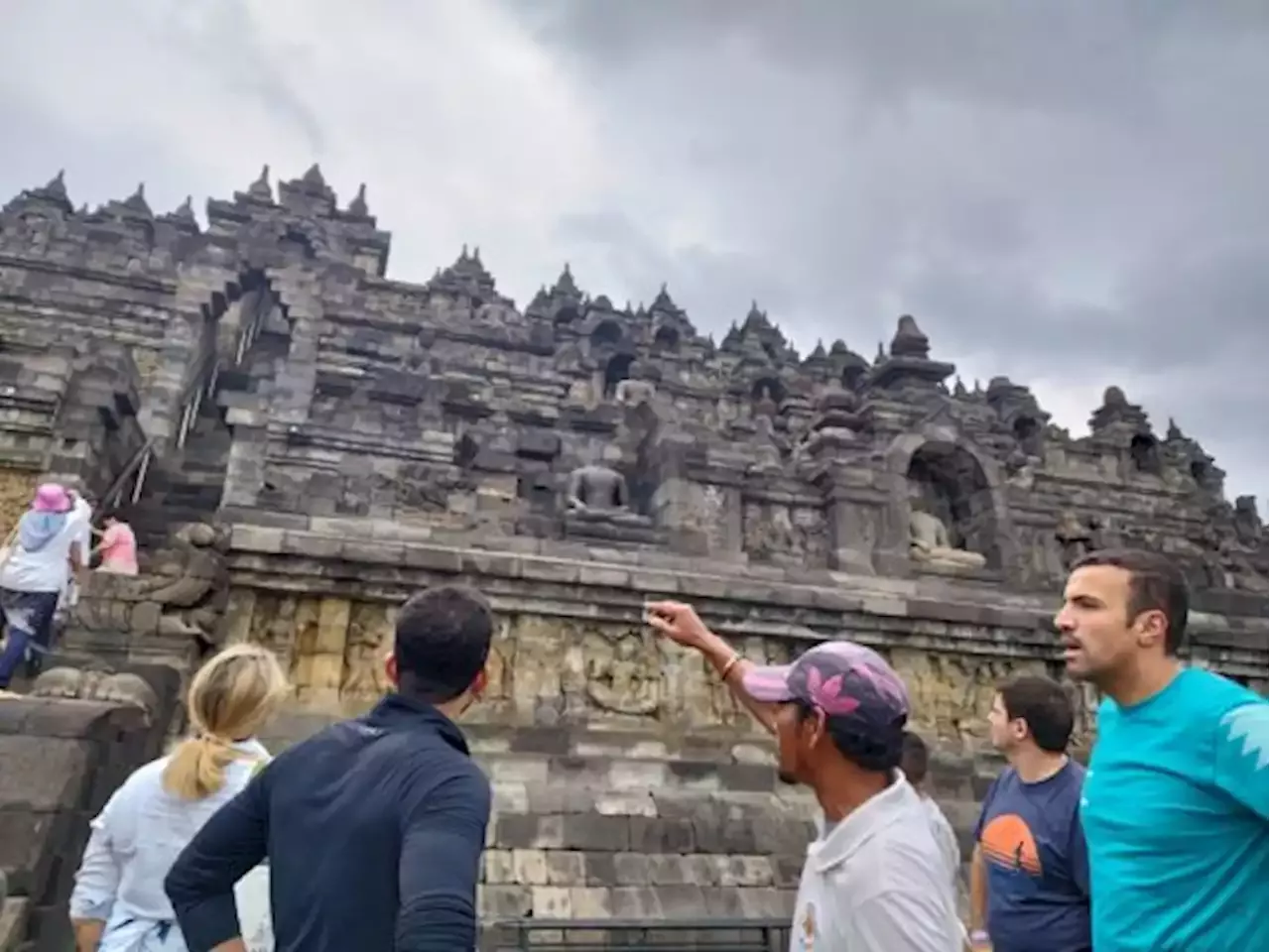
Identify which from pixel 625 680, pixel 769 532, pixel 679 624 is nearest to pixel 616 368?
pixel 769 532

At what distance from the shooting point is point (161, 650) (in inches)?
308

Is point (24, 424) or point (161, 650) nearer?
point (161, 650)

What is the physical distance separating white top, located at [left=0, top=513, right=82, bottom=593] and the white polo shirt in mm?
7004

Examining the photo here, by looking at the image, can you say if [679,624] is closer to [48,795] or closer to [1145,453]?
[48,795]

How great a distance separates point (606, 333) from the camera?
122ft

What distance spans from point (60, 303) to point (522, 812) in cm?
2491

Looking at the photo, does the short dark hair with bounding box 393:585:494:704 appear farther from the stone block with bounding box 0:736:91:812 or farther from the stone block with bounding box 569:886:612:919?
the stone block with bounding box 569:886:612:919

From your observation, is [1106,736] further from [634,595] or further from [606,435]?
[606,435]

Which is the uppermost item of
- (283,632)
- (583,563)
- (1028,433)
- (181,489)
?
(1028,433)

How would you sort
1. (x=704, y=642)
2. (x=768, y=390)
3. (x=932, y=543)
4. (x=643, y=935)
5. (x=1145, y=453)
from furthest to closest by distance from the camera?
(x=768, y=390), (x=1145, y=453), (x=932, y=543), (x=643, y=935), (x=704, y=642)

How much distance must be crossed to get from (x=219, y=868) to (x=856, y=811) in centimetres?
158

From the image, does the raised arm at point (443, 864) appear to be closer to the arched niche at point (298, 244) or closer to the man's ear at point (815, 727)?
the man's ear at point (815, 727)

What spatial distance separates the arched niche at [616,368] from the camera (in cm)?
3281

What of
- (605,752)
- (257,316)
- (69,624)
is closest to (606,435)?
(605,752)
